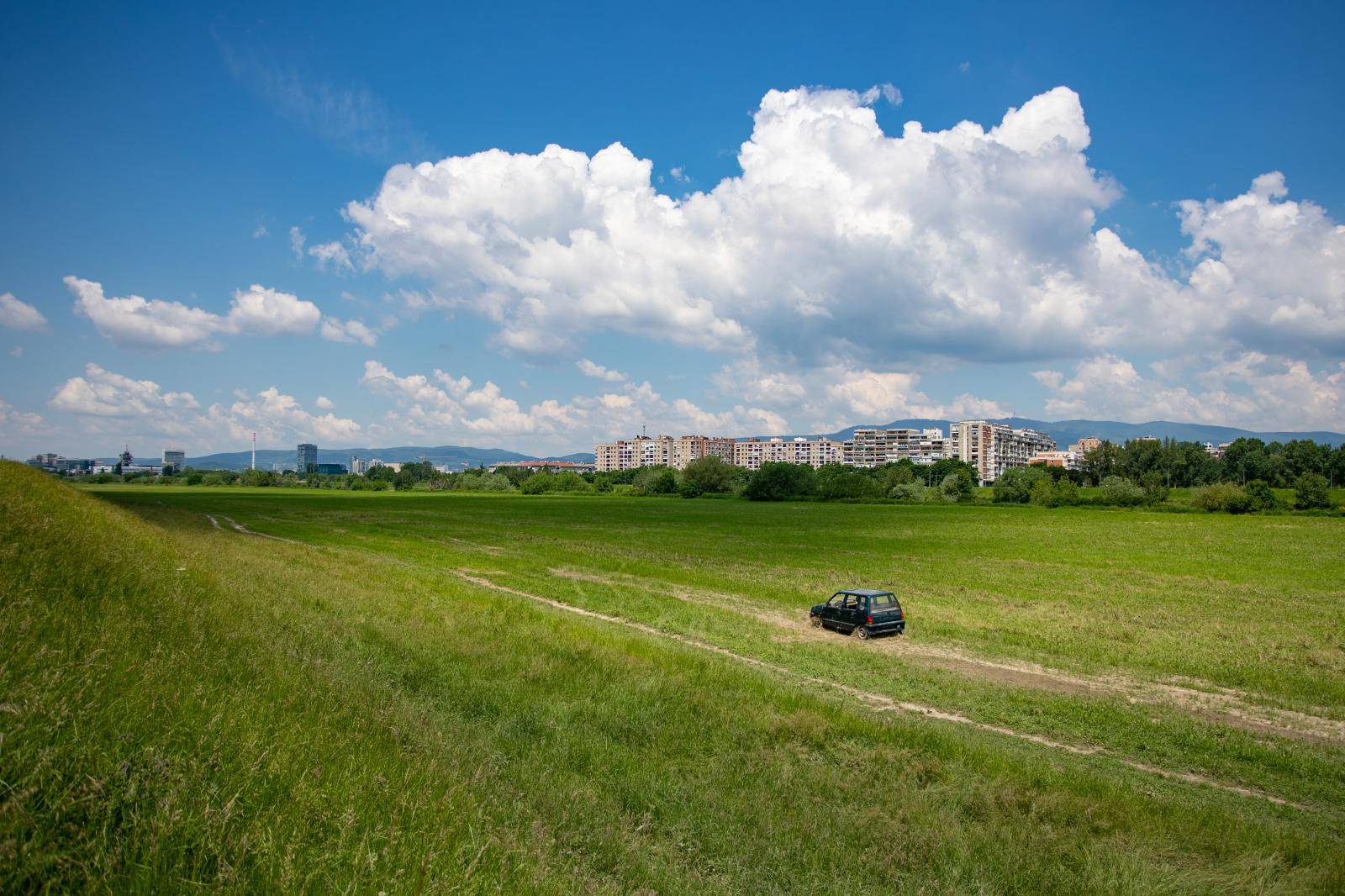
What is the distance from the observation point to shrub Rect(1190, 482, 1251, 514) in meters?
103

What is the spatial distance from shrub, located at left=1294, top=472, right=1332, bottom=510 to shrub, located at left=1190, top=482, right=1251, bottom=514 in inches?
349

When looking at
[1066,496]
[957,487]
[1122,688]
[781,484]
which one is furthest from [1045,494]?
[1122,688]

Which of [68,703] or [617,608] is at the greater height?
[68,703]

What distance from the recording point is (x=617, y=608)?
27156 mm

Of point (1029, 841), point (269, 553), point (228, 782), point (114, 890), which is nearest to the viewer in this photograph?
point (114, 890)

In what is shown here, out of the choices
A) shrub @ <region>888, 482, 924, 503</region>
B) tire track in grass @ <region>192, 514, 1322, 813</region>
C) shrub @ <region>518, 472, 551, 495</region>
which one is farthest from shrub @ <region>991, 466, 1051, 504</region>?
tire track in grass @ <region>192, 514, 1322, 813</region>

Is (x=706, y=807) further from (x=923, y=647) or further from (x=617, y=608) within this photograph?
(x=617, y=608)

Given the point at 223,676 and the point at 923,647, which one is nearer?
the point at 223,676

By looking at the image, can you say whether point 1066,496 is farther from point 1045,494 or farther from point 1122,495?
point 1122,495

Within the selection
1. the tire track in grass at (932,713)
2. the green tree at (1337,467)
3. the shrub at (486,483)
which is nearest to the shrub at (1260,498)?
the green tree at (1337,467)

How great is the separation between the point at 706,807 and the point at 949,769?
447 centimetres

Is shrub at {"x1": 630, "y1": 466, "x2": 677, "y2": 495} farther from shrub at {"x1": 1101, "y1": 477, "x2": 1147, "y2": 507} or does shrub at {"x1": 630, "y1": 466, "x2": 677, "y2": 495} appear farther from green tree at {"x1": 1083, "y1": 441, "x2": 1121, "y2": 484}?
green tree at {"x1": 1083, "y1": 441, "x2": 1121, "y2": 484}

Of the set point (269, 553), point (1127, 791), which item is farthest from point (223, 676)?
point (269, 553)

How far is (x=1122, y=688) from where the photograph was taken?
18.3 metres
